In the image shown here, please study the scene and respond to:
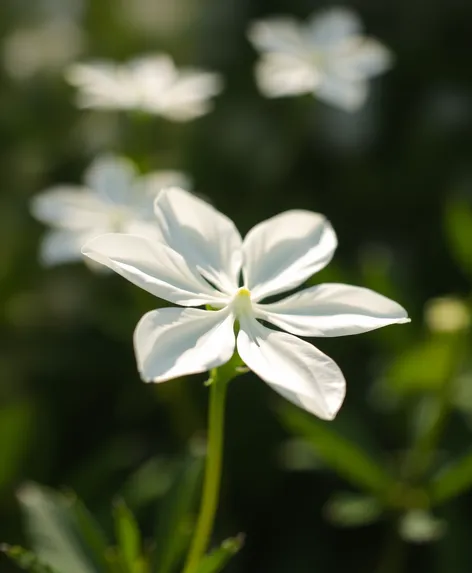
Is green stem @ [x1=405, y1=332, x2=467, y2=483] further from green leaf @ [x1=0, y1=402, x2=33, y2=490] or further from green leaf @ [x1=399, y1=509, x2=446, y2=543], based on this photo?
green leaf @ [x1=0, y1=402, x2=33, y2=490]

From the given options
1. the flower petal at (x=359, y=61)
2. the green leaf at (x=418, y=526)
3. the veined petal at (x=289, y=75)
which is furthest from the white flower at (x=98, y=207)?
the green leaf at (x=418, y=526)

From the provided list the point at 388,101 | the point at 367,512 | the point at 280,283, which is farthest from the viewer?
the point at 388,101

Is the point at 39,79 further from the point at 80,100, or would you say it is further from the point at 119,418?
the point at 119,418

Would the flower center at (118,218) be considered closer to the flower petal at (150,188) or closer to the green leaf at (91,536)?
the flower petal at (150,188)

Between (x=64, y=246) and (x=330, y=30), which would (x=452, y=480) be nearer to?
(x=64, y=246)

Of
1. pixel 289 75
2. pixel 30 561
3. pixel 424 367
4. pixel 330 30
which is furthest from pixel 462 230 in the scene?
pixel 30 561

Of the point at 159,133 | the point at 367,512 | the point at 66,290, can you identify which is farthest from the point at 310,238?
the point at 159,133
